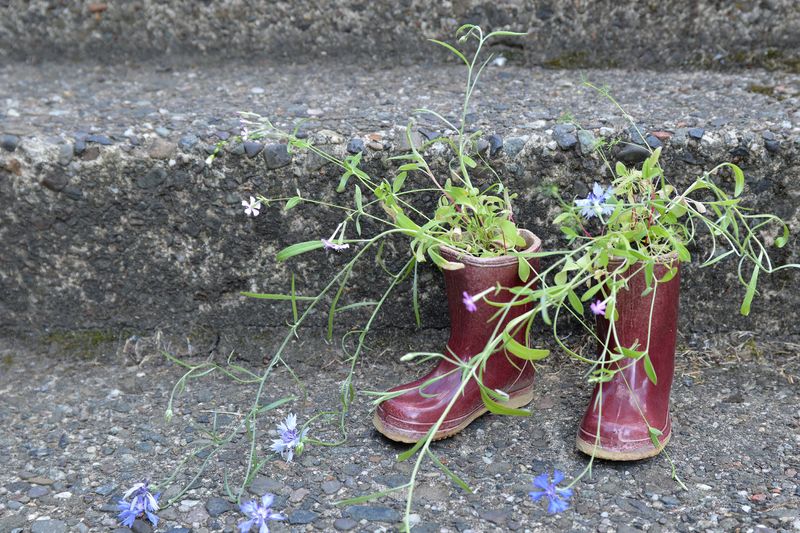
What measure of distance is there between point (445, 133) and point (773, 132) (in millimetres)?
573

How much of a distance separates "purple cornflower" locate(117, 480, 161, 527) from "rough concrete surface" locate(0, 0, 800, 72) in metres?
1.12

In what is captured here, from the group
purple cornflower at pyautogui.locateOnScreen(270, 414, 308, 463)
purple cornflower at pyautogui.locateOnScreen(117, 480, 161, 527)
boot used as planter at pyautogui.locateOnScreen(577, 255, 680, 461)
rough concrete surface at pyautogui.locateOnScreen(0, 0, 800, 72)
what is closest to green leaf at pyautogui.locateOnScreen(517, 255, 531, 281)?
boot used as planter at pyautogui.locateOnScreen(577, 255, 680, 461)

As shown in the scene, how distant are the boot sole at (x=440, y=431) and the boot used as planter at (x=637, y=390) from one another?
0.45 ft

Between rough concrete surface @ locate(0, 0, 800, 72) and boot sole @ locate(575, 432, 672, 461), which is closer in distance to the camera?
boot sole @ locate(575, 432, 672, 461)

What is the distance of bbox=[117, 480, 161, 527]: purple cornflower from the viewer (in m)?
1.15

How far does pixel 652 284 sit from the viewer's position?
1.26 meters

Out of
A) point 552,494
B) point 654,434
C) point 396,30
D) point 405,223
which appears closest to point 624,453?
point 654,434

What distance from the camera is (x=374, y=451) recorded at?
1.31 metres

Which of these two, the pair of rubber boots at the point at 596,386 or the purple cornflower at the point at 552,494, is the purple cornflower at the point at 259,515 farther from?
the purple cornflower at the point at 552,494

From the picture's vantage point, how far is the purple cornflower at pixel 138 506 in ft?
3.78

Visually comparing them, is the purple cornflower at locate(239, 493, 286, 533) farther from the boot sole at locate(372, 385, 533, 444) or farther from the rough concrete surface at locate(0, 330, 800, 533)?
the boot sole at locate(372, 385, 533, 444)

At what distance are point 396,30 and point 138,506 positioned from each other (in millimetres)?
1205

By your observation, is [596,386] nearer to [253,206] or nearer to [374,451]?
[374,451]

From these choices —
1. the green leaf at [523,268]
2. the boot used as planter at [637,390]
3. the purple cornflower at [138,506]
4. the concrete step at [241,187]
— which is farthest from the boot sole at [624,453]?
the purple cornflower at [138,506]
